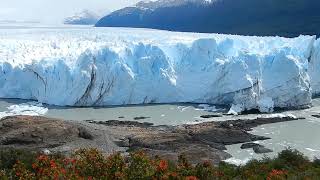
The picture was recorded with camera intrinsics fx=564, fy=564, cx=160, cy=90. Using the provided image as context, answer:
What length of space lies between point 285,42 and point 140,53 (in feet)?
24.6

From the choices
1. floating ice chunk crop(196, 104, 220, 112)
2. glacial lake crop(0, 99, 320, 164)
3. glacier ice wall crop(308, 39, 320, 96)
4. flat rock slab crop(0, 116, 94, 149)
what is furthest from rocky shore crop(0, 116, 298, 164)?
glacier ice wall crop(308, 39, 320, 96)

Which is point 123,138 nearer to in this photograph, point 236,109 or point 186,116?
point 186,116

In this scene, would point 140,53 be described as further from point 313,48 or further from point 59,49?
point 313,48

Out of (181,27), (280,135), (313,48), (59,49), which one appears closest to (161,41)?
(59,49)

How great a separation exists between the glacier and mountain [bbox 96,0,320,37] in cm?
1211

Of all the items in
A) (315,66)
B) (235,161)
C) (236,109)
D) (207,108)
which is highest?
(315,66)

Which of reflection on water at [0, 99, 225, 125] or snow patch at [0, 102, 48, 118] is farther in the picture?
snow patch at [0, 102, 48, 118]

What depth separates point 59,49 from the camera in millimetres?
30297

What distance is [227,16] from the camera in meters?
44.0

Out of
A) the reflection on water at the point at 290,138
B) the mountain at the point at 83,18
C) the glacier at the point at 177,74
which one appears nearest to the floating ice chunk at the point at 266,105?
the glacier at the point at 177,74

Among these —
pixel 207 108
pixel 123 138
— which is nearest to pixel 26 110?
pixel 123 138

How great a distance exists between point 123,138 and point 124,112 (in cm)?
597

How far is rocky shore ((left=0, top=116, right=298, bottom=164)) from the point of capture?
60.8 ft

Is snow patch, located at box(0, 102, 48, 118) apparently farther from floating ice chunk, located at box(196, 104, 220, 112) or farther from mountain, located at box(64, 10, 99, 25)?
mountain, located at box(64, 10, 99, 25)
